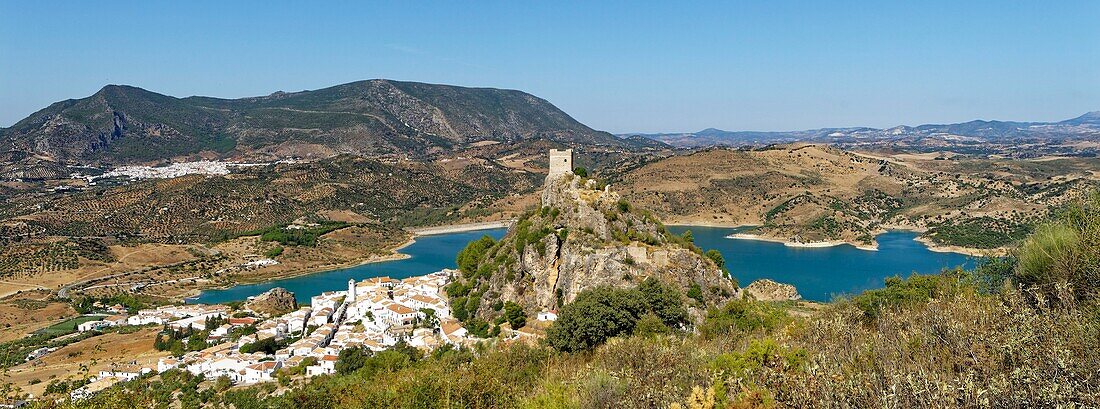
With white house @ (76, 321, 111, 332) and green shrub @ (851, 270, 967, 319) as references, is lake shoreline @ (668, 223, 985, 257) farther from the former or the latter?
white house @ (76, 321, 111, 332)

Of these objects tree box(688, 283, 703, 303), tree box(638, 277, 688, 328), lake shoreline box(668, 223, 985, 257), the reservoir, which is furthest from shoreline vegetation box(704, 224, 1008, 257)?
tree box(638, 277, 688, 328)

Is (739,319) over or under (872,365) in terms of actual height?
under

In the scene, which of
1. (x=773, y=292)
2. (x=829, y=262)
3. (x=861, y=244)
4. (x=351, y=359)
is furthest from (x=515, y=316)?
(x=861, y=244)

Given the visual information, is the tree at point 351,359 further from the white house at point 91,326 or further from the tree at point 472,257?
the white house at point 91,326

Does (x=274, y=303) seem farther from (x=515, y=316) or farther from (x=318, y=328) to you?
(x=515, y=316)

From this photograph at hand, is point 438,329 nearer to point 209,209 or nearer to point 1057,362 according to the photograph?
point 1057,362

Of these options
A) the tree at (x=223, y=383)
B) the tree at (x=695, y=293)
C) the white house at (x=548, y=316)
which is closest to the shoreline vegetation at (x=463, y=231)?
the tree at (x=223, y=383)
